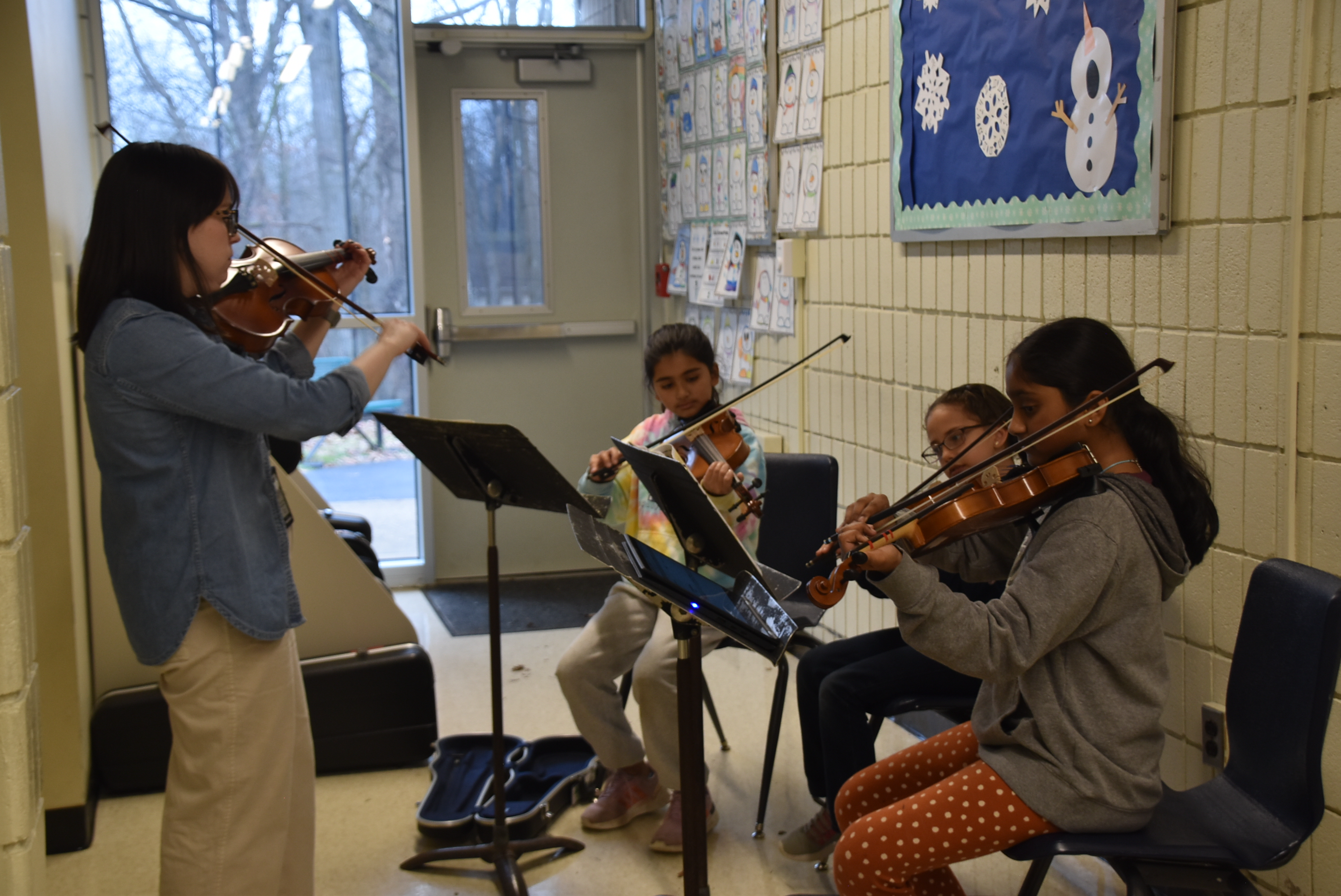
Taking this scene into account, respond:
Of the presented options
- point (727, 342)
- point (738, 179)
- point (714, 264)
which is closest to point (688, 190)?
point (714, 264)

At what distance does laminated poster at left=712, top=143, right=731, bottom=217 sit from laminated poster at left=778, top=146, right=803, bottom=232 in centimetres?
37

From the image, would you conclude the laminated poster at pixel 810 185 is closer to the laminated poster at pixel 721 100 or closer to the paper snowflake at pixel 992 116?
the laminated poster at pixel 721 100

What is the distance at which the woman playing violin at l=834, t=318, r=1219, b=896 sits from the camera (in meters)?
1.44

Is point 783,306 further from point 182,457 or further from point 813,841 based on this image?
point 182,457

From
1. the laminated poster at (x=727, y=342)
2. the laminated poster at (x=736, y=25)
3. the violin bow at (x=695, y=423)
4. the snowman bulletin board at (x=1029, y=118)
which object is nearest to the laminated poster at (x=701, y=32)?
the laminated poster at (x=736, y=25)

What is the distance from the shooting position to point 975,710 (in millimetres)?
1646

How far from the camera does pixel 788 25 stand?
3.27 m

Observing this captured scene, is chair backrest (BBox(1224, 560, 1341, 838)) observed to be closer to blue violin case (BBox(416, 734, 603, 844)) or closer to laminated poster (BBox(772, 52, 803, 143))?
blue violin case (BBox(416, 734, 603, 844))

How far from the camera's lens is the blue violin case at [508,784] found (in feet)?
7.92

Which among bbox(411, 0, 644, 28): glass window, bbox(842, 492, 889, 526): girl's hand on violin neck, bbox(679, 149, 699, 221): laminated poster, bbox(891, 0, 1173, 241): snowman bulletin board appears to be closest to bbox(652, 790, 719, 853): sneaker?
bbox(842, 492, 889, 526): girl's hand on violin neck

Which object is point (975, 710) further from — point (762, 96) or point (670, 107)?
point (670, 107)

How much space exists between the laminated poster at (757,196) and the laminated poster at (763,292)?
7 cm

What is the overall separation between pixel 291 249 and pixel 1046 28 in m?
1.46

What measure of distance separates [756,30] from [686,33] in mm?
689
